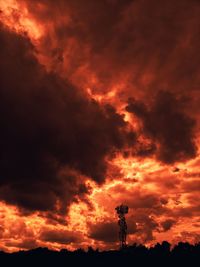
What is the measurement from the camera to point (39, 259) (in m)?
91.6

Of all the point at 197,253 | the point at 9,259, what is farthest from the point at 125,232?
the point at 9,259

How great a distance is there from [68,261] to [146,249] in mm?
18871

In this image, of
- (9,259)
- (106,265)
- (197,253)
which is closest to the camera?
(197,253)

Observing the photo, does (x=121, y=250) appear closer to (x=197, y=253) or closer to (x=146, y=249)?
(x=146, y=249)

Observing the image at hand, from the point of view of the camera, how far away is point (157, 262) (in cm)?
8144

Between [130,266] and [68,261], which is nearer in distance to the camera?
[130,266]

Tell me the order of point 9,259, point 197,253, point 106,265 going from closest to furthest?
point 197,253 → point 106,265 → point 9,259

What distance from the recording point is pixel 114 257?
285ft

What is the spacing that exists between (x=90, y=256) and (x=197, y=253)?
86.5ft

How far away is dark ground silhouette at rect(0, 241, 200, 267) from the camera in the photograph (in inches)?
3125

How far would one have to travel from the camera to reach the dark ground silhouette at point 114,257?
79.4 metres

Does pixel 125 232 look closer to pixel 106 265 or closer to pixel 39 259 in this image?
pixel 106 265

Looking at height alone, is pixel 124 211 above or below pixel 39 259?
above

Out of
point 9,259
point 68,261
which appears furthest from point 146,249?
point 9,259
